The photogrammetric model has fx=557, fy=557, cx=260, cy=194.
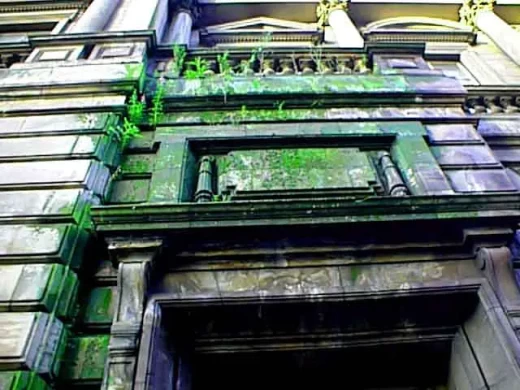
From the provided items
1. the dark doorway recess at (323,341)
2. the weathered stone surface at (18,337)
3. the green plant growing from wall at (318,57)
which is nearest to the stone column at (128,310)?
the dark doorway recess at (323,341)

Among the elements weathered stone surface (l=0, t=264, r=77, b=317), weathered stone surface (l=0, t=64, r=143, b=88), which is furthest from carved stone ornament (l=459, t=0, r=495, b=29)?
weathered stone surface (l=0, t=264, r=77, b=317)

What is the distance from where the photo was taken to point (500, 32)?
1318cm

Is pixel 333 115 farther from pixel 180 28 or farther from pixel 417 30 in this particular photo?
pixel 417 30

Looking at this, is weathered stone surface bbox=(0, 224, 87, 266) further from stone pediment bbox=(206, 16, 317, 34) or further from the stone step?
stone pediment bbox=(206, 16, 317, 34)

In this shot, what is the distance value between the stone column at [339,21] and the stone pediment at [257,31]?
38 centimetres

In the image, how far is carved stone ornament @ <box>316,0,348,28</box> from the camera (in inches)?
560

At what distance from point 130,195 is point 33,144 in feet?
3.93

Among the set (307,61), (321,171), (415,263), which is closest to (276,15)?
(307,61)

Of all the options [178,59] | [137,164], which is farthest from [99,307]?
[178,59]

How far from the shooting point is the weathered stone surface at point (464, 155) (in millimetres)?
5930

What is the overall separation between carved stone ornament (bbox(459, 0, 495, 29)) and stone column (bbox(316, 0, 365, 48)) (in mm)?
3341

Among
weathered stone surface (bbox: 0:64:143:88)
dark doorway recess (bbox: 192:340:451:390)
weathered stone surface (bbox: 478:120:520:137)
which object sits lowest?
dark doorway recess (bbox: 192:340:451:390)

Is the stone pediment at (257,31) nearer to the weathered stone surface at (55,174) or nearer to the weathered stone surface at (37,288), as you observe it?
the weathered stone surface at (55,174)

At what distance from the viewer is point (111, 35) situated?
7.73 metres
